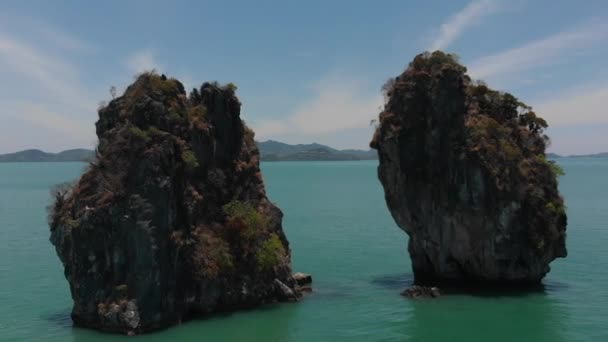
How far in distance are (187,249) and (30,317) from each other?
11.1 meters

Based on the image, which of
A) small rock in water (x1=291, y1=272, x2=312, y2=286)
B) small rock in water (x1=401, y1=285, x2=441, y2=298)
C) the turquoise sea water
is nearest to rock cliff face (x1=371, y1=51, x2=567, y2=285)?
the turquoise sea water

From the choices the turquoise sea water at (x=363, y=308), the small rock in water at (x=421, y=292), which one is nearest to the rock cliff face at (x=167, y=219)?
the turquoise sea water at (x=363, y=308)

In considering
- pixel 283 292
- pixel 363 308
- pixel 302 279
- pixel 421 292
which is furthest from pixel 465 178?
pixel 283 292

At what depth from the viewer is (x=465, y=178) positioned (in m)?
42.8

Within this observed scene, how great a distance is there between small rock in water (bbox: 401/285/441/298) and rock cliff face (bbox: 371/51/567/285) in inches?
160

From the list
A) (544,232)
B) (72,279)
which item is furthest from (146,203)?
(544,232)

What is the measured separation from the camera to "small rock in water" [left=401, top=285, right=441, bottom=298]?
134 feet

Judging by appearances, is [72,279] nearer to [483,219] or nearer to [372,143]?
[372,143]

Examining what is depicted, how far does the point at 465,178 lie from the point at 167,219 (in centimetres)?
2206

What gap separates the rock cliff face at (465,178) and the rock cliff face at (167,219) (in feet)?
37.7

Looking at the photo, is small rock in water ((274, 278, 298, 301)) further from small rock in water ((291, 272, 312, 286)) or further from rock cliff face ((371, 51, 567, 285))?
rock cliff face ((371, 51, 567, 285))

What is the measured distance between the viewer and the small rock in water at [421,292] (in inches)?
1608

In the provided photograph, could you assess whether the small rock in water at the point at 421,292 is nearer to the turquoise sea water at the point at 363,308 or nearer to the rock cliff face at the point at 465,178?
the turquoise sea water at the point at 363,308

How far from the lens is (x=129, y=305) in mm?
32594
